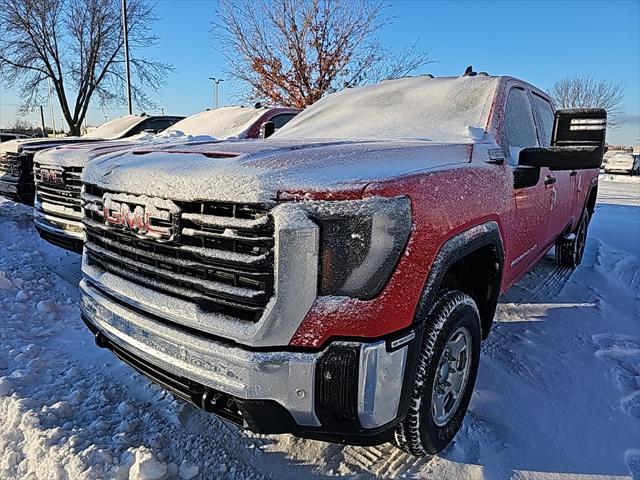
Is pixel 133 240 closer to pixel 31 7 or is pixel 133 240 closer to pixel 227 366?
pixel 227 366

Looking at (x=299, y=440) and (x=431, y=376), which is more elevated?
(x=431, y=376)

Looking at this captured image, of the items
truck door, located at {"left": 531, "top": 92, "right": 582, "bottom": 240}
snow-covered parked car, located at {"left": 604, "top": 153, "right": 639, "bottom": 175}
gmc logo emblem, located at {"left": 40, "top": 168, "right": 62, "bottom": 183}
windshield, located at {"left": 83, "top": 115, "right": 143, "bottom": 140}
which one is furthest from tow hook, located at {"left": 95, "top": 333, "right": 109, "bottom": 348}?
snow-covered parked car, located at {"left": 604, "top": 153, "right": 639, "bottom": 175}

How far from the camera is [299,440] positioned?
7.73 feet

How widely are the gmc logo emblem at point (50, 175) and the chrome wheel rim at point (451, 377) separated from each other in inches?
161

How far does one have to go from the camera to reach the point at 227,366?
170cm

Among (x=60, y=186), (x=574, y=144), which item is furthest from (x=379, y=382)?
(x=60, y=186)

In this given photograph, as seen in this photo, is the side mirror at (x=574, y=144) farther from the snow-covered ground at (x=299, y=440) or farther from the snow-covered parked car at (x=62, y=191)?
the snow-covered parked car at (x=62, y=191)

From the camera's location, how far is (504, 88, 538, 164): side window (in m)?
3.05

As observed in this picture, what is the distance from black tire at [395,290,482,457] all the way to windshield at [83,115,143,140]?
7.55m

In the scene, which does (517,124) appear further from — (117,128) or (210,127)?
(117,128)

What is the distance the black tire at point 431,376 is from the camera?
1918 mm

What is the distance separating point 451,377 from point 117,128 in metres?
8.33

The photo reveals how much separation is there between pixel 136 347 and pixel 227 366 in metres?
0.54

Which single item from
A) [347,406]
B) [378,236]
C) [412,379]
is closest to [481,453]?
[412,379]
